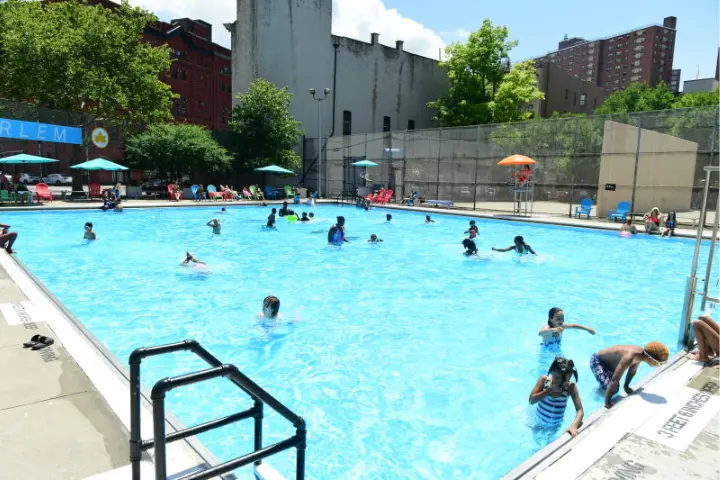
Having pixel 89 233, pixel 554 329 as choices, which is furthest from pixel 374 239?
pixel 554 329

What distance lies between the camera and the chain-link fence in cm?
2131

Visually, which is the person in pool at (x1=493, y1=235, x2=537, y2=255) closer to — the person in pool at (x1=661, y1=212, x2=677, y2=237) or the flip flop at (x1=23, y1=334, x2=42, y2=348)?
the person in pool at (x1=661, y1=212, x2=677, y2=237)

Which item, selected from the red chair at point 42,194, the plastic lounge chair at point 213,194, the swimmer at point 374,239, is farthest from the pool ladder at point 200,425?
the plastic lounge chair at point 213,194

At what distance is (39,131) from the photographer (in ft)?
85.4

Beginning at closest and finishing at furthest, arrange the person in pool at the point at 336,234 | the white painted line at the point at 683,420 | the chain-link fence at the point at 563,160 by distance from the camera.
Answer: the white painted line at the point at 683,420 → the person in pool at the point at 336,234 → the chain-link fence at the point at 563,160

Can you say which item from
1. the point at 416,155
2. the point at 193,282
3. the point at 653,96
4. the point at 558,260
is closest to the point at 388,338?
the point at 193,282

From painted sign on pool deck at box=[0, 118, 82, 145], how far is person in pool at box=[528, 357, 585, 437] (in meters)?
28.7

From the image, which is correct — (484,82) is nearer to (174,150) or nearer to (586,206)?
(586,206)

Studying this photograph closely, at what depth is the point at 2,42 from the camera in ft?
87.0

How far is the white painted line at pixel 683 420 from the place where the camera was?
3.78 m

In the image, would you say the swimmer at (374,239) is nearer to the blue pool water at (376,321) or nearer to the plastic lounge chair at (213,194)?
the blue pool water at (376,321)

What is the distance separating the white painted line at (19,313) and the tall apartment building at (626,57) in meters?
147

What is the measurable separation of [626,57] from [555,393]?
17086 cm

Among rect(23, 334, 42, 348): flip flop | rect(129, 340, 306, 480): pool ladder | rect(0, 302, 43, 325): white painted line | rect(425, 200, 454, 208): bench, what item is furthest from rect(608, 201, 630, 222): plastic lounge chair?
rect(129, 340, 306, 480): pool ladder
